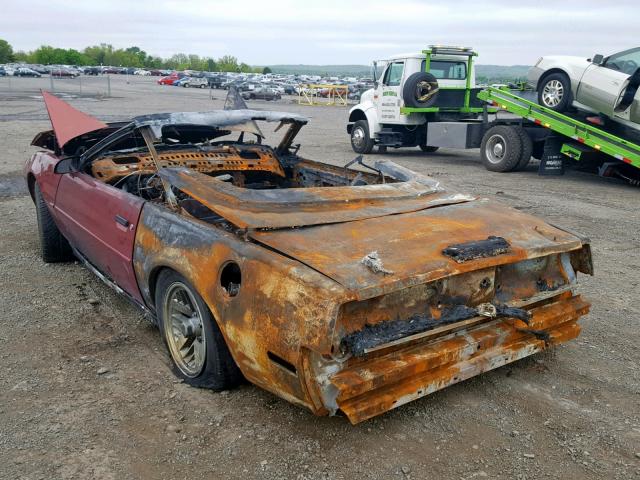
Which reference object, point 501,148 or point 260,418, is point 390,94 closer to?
point 501,148

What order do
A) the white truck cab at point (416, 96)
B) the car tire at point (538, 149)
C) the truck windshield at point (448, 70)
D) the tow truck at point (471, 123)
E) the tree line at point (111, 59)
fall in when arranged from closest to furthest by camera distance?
the tow truck at point (471, 123) < the car tire at point (538, 149) < the white truck cab at point (416, 96) < the truck windshield at point (448, 70) < the tree line at point (111, 59)

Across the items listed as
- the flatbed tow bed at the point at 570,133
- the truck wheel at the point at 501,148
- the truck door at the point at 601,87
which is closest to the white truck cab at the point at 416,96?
the flatbed tow bed at the point at 570,133

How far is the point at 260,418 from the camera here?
2803 millimetres

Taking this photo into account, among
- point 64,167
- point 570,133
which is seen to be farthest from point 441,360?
point 570,133

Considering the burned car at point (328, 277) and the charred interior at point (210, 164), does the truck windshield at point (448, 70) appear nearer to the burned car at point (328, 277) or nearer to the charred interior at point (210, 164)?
the charred interior at point (210, 164)

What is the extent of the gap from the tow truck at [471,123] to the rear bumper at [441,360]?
24.5 feet

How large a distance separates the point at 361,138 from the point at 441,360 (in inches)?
468

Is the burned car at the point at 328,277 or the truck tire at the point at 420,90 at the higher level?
the truck tire at the point at 420,90

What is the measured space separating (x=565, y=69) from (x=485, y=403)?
9276 millimetres

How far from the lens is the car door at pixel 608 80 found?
31.5 ft

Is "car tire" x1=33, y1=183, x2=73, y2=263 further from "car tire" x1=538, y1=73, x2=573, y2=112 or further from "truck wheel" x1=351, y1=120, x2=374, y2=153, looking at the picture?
"truck wheel" x1=351, y1=120, x2=374, y2=153

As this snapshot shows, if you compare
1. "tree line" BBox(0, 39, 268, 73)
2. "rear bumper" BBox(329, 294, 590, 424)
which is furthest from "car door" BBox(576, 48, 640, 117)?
"tree line" BBox(0, 39, 268, 73)

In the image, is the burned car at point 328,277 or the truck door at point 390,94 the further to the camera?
the truck door at point 390,94

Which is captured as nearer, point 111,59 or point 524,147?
point 524,147
